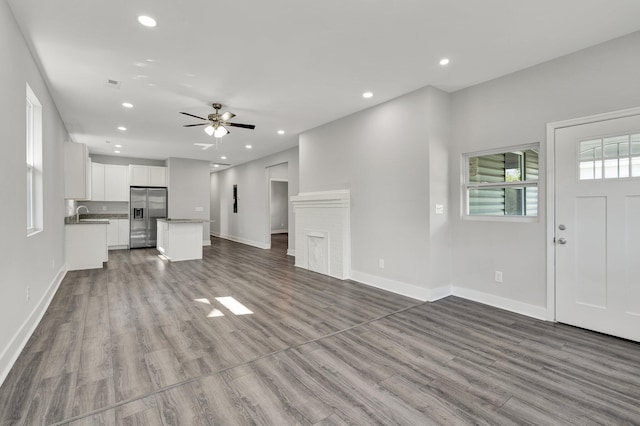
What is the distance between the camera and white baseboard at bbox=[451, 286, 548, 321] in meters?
3.36

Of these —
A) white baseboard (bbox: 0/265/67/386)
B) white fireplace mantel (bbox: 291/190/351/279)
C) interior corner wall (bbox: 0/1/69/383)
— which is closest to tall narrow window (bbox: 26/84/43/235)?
interior corner wall (bbox: 0/1/69/383)

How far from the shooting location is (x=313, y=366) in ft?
7.70

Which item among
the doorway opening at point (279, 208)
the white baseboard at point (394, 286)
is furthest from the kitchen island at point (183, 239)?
the doorway opening at point (279, 208)

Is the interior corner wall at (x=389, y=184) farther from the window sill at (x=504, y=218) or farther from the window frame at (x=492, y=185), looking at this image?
the window sill at (x=504, y=218)

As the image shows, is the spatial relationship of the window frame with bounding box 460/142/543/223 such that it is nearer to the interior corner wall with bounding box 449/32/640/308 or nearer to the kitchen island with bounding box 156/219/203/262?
the interior corner wall with bounding box 449/32/640/308

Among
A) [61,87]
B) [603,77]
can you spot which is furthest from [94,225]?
[603,77]

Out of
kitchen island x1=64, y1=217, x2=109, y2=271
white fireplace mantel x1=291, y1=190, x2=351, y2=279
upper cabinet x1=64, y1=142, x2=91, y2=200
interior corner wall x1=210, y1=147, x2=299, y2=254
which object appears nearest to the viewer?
white fireplace mantel x1=291, y1=190, x2=351, y2=279

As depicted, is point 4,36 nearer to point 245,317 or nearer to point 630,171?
point 245,317

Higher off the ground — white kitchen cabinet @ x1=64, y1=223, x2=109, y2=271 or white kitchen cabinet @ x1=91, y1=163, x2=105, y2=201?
white kitchen cabinet @ x1=91, y1=163, x2=105, y2=201

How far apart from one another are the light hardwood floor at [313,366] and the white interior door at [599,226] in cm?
29

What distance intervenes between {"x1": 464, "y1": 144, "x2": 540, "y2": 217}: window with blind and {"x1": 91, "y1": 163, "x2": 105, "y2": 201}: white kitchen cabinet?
9.20m

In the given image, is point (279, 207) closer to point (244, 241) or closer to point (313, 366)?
point (244, 241)

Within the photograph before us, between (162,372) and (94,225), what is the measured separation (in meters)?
5.07

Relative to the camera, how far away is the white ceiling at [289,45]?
244 cm
